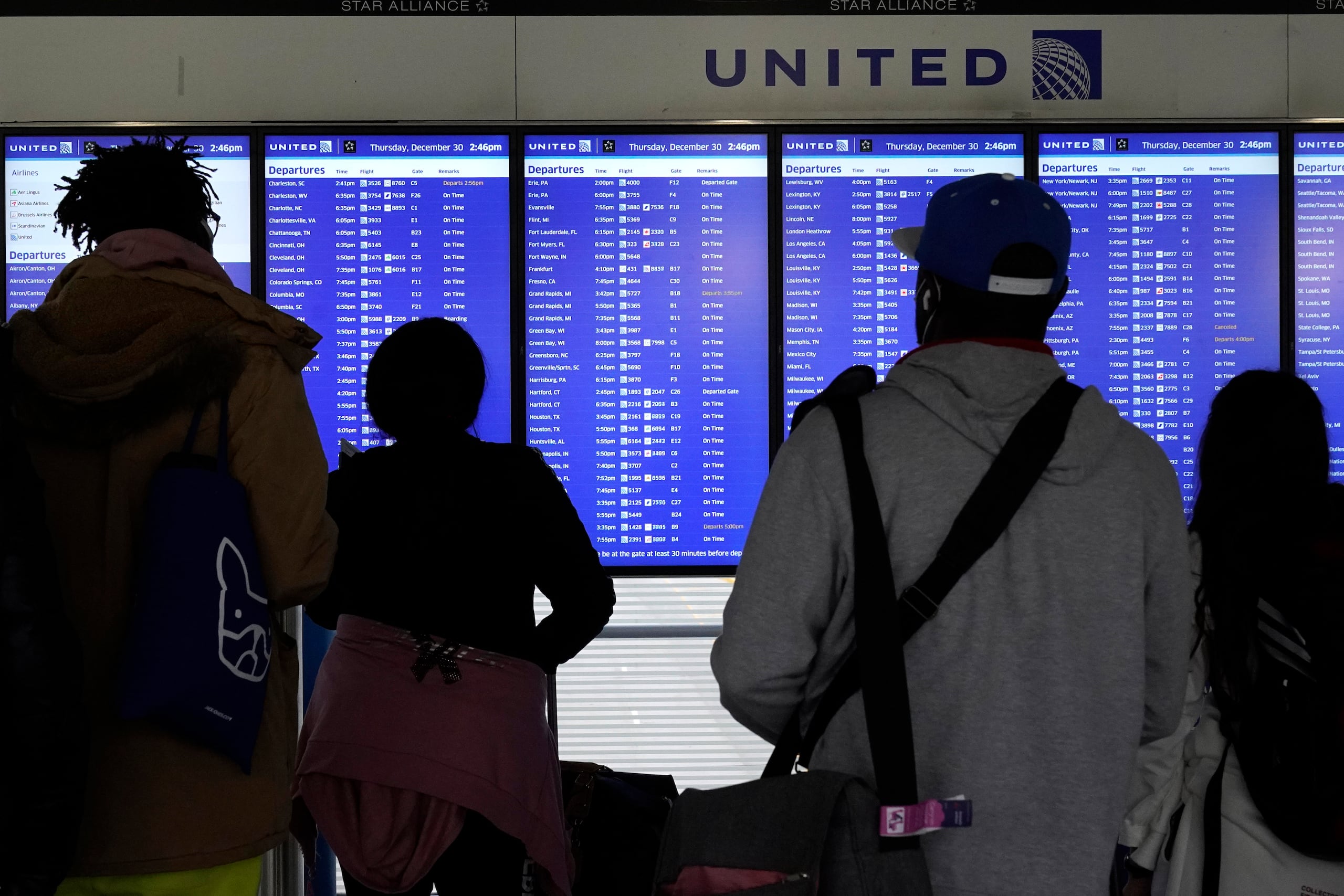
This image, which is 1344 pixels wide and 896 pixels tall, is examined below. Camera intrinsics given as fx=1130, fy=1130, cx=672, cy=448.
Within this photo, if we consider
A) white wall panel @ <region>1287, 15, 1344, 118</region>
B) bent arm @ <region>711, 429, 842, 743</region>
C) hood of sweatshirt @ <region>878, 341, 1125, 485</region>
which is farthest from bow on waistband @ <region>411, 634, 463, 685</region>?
white wall panel @ <region>1287, 15, 1344, 118</region>

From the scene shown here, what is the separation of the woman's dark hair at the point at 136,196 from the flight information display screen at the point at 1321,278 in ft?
11.1

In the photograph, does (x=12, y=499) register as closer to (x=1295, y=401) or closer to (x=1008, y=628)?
(x=1008, y=628)

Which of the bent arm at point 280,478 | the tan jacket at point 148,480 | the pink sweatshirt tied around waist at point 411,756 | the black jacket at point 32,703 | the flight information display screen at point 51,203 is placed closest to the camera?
the black jacket at point 32,703

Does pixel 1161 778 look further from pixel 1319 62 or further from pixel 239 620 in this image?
pixel 1319 62

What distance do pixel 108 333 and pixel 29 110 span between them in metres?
2.48

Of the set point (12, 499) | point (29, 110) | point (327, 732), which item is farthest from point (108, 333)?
point (29, 110)

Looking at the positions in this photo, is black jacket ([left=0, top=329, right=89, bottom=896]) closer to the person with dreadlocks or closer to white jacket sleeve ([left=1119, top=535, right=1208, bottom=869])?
the person with dreadlocks

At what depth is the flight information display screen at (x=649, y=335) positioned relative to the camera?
3.67 metres

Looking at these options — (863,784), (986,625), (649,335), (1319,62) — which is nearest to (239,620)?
(863,784)

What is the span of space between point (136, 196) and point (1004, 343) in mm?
1394

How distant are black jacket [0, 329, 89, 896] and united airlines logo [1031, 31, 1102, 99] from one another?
3.29 m

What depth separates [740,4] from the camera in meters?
3.68

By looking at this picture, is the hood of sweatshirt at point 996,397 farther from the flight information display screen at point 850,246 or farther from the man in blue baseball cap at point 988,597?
the flight information display screen at point 850,246

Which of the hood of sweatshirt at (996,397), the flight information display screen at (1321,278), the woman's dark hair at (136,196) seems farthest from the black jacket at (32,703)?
the flight information display screen at (1321,278)
